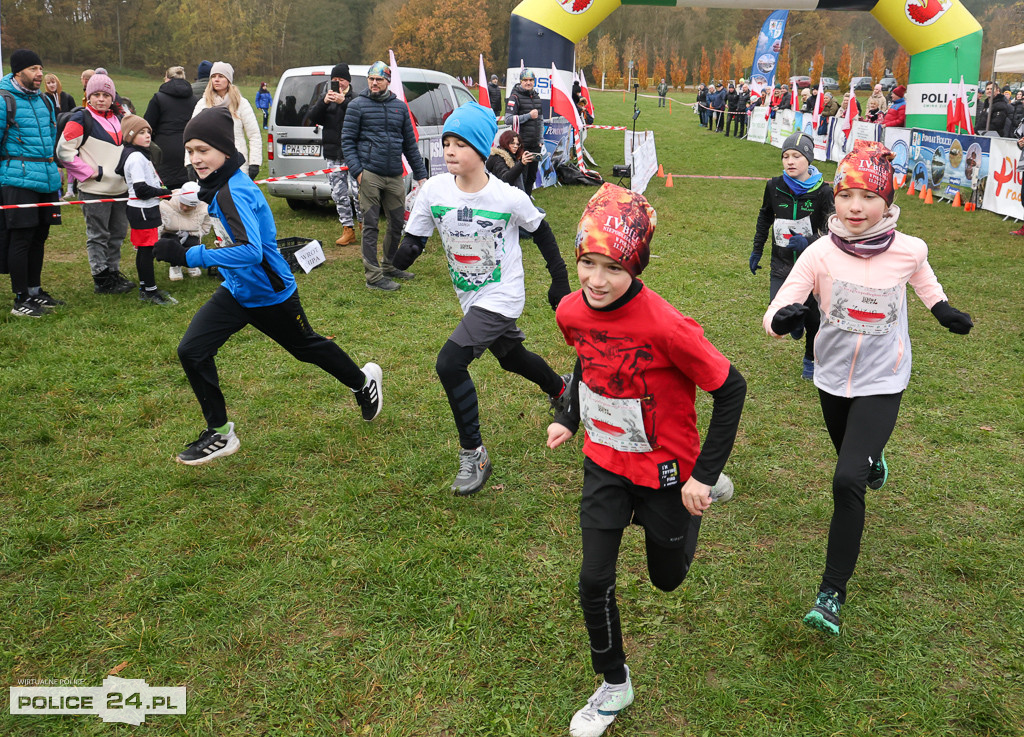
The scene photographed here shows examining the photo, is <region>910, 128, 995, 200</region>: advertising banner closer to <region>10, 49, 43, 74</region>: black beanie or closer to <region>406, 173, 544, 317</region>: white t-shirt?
<region>406, 173, 544, 317</region>: white t-shirt

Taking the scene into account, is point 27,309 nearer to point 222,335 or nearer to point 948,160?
point 222,335

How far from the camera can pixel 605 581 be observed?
8.93 ft

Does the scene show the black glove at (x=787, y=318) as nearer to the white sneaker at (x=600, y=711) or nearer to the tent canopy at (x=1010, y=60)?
the white sneaker at (x=600, y=711)

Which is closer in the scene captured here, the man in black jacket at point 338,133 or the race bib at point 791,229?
the race bib at point 791,229

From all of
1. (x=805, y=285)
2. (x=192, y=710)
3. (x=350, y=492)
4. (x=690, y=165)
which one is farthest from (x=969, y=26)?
(x=192, y=710)

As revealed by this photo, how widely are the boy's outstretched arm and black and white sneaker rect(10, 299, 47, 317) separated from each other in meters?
7.50

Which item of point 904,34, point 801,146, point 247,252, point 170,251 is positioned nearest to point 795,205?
point 801,146

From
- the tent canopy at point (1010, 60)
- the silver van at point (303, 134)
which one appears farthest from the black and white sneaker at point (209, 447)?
the tent canopy at point (1010, 60)

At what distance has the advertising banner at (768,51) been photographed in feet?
105

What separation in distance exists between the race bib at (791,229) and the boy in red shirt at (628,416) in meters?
3.69

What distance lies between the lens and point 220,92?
8.84 meters

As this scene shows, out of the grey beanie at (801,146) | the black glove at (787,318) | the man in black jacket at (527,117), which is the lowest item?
the black glove at (787,318)

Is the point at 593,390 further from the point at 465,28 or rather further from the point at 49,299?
the point at 465,28

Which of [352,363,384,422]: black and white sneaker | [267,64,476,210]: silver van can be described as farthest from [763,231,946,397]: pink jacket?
[267,64,476,210]: silver van
